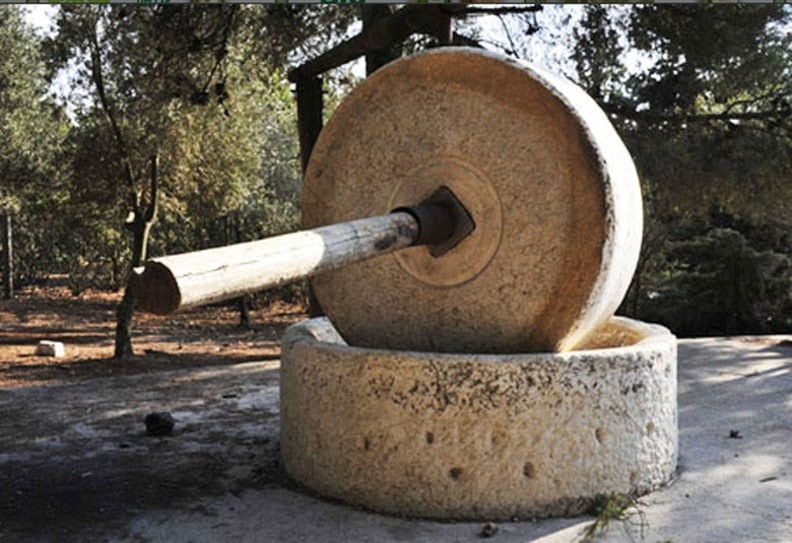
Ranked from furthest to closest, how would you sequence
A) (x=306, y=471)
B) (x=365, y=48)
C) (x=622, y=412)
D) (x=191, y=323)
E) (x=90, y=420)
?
(x=191, y=323) < (x=365, y=48) < (x=90, y=420) < (x=306, y=471) < (x=622, y=412)

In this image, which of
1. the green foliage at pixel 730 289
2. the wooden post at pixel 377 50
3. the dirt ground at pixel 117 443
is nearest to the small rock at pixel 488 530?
the dirt ground at pixel 117 443

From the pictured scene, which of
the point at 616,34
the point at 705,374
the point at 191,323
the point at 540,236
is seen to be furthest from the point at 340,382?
the point at 191,323

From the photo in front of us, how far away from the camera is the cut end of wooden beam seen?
2500mm

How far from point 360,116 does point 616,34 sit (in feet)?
17.3

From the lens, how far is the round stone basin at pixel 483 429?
140 inches

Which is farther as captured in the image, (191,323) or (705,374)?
(191,323)

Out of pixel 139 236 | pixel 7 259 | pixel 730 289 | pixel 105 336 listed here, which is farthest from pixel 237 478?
pixel 7 259

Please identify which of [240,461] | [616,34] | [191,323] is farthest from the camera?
[191,323]

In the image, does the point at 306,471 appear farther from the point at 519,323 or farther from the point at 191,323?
the point at 191,323

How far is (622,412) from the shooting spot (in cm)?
373

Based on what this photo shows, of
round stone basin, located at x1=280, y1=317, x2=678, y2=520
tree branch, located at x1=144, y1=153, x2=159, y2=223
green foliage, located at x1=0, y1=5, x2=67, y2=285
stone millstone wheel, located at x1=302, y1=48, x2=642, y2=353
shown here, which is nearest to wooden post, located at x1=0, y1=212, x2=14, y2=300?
green foliage, located at x1=0, y1=5, x2=67, y2=285

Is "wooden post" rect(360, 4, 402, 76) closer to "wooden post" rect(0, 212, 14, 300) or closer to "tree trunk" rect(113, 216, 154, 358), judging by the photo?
"tree trunk" rect(113, 216, 154, 358)

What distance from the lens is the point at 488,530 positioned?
3.42m

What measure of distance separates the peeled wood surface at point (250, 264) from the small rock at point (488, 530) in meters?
1.20
